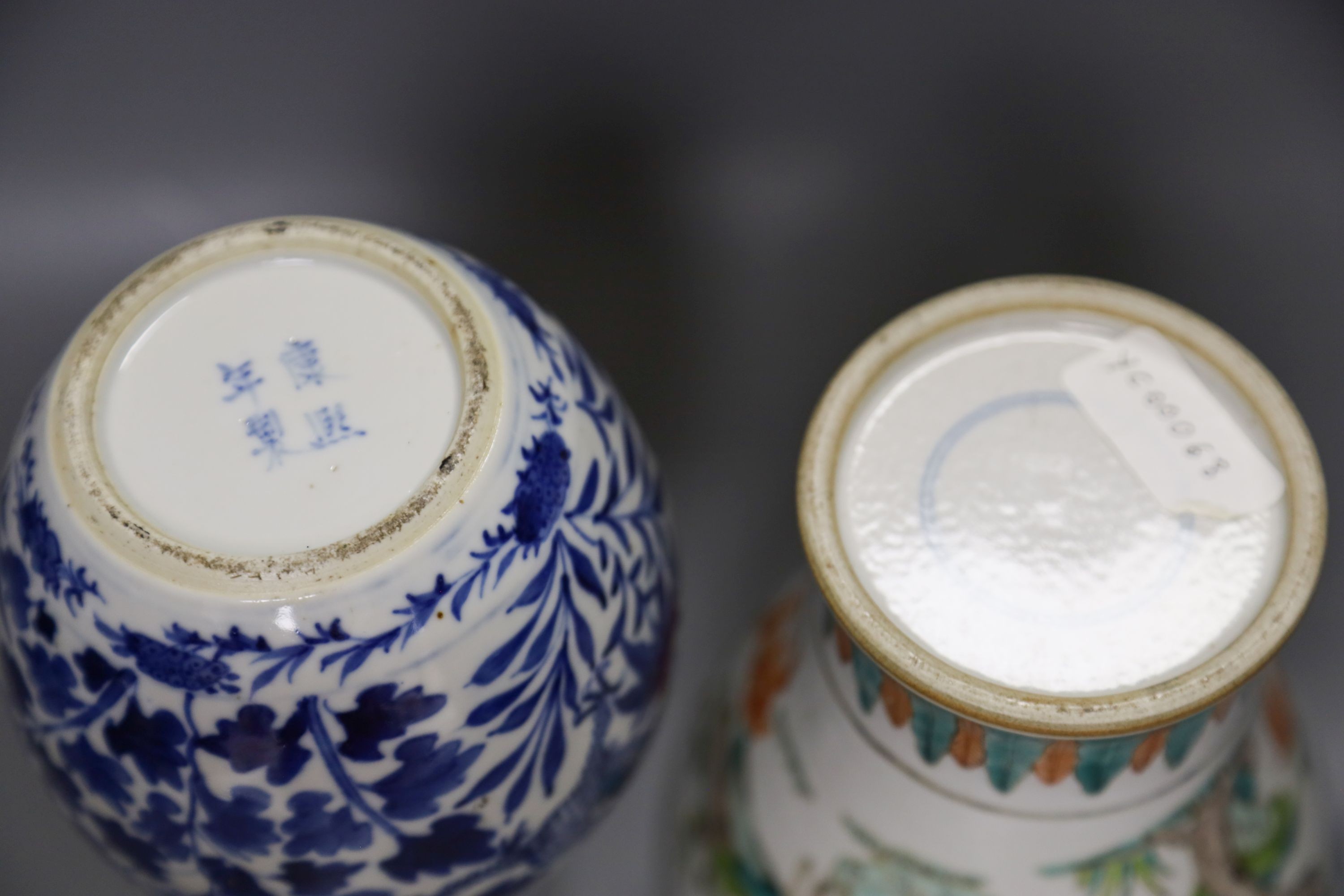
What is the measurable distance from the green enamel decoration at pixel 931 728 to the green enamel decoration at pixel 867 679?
17mm

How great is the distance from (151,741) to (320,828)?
63 mm

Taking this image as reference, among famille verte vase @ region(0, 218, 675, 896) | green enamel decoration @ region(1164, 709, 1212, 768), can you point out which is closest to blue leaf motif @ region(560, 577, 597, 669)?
famille verte vase @ region(0, 218, 675, 896)

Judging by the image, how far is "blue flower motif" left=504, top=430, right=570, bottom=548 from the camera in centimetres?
46

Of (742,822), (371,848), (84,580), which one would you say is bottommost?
(742,822)

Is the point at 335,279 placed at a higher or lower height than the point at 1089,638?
higher

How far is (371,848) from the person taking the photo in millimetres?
479

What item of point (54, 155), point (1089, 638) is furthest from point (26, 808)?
point (1089, 638)

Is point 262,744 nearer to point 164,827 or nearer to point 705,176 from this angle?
point 164,827

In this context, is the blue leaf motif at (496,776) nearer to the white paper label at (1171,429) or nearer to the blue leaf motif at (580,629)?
the blue leaf motif at (580,629)

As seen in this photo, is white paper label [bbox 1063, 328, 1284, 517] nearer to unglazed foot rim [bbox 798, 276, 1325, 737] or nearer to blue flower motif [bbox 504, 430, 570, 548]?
unglazed foot rim [bbox 798, 276, 1325, 737]

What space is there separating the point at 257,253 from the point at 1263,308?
603 millimetres

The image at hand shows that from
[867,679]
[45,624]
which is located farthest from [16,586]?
[867,679]

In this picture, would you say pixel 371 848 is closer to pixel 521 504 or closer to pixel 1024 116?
pixel 521 504

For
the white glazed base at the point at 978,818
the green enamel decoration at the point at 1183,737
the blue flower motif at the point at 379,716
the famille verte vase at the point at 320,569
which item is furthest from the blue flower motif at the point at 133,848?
the green enamel decoration at the point at 1183,737
